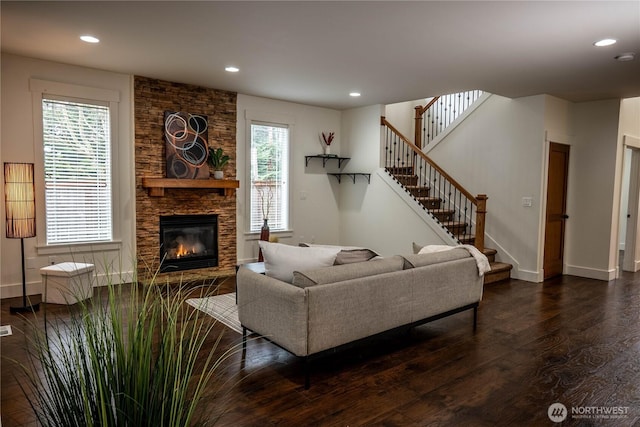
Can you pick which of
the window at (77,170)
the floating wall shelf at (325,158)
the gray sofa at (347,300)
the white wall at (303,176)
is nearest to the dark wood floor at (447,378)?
the gray sofa at (347,300)

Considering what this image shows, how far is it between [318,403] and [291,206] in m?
4.72

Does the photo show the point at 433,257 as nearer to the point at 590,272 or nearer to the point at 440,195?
the point at 440,195

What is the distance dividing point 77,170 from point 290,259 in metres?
3.48

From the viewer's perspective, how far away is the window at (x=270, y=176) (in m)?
6.68

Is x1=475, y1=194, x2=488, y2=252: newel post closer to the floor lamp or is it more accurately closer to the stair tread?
the stair tread

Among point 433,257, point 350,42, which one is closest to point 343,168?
point 350,42

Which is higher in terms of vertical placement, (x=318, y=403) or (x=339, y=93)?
(x=339, y=93)

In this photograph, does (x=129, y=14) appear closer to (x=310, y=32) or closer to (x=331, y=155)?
(x=310, y=32)

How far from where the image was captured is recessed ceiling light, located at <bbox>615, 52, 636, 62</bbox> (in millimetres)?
4070

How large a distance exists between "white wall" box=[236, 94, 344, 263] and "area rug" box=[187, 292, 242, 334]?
65.9 inches

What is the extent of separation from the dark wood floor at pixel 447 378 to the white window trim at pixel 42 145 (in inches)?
34.5

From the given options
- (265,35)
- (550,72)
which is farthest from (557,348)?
(265,35)

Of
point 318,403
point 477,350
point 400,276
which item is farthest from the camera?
point 477,350

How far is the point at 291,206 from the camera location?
23.3 feet
